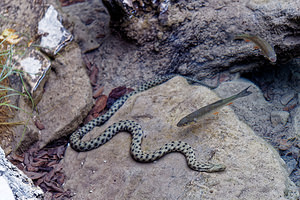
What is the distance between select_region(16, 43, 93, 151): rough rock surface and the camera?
232 inches

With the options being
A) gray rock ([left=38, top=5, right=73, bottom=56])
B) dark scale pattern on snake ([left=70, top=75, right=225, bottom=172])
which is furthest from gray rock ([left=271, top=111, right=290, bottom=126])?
gray rock ([left=38, top=5, right=73, bottom=56])

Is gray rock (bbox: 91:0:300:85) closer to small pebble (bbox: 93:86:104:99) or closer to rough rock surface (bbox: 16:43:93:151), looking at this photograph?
small pebble (bbox: 93:86:104:99)

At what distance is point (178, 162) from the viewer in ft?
15.5

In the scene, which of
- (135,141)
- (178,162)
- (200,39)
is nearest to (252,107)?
(200,39)

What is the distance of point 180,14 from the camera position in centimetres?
662

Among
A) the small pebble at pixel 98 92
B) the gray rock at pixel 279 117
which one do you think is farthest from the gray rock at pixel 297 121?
the small pebble at pixel 98 92

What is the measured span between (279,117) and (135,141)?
10.1ft

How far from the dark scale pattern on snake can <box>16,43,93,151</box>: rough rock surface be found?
1.14 ft

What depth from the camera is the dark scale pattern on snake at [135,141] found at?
449cm

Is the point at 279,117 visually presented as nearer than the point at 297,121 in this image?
No

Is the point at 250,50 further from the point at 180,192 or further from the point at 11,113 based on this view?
the point at 11,113

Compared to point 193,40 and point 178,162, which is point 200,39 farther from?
point 178,162

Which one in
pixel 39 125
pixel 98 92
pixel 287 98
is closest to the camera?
pixel 39 125

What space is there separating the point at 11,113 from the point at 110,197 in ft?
8.62
